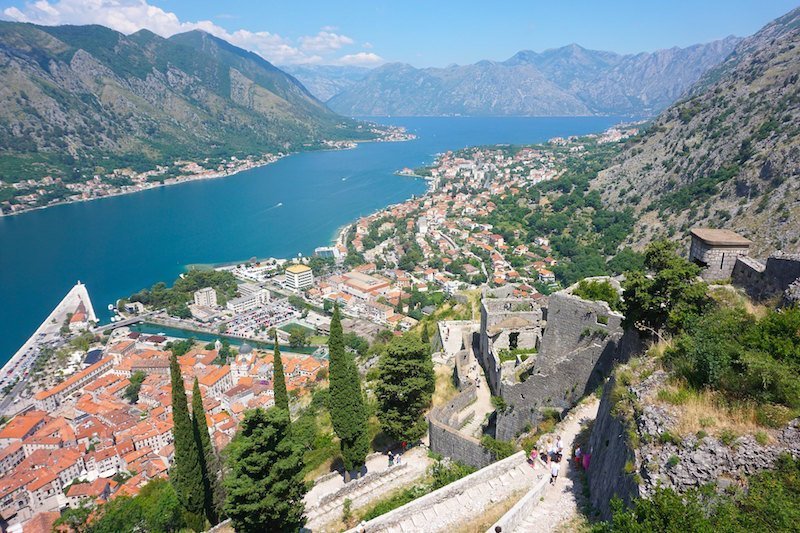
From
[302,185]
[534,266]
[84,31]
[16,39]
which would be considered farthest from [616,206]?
[84,31]

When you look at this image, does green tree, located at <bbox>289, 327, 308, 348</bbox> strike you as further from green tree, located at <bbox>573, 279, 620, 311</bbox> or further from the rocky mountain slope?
green tree, located at <bbox>573, 279, 620, 311</bbox>

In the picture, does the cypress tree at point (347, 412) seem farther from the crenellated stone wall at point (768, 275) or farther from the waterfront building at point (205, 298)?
the waterfront building at point (205, 298)

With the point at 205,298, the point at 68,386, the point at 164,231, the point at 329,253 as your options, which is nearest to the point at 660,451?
the point at 68,386

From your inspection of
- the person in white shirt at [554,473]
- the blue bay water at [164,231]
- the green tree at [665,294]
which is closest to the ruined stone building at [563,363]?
the green tree at [665,294]

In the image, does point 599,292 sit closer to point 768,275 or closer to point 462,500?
point 768,275

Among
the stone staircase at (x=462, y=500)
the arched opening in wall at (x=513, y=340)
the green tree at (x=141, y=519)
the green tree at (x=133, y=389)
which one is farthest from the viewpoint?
the green tree at (x=133, y=389)

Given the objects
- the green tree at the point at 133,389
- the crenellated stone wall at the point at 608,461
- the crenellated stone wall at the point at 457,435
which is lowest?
the green tree at the point at 133,389

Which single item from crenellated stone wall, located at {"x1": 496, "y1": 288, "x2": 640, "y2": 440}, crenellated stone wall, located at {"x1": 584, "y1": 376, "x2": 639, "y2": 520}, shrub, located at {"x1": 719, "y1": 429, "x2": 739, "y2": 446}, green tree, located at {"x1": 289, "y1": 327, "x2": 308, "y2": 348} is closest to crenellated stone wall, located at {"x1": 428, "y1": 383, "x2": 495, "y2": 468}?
crenellated stone wall, located at {"x1": 496, "y1": 288, "x2": 640, "y2": 440}
